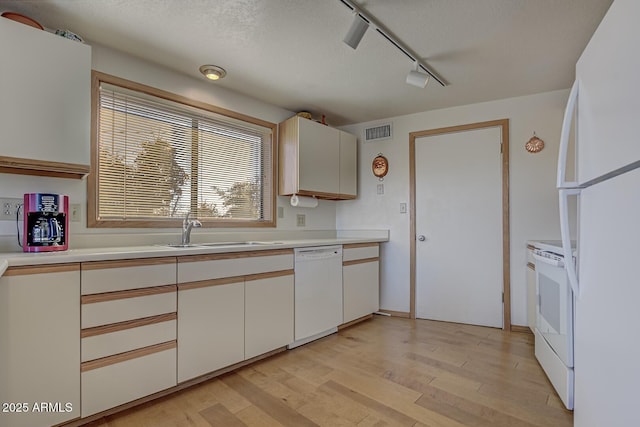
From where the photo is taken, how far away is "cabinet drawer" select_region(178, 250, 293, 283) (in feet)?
6.72

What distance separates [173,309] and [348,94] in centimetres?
237

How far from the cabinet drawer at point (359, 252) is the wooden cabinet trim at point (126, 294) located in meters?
1.70

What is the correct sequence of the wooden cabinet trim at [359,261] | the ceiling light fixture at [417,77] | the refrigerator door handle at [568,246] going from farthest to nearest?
the wooden cabinet trim at [359,261] → the ceiling light fixture at [417,77] → the refrigerator door handle at [568,246]

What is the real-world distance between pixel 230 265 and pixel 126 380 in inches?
33.0

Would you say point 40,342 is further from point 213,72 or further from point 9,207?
point 213,72

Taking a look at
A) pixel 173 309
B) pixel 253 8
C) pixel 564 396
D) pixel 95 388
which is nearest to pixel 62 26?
pixel 253 8

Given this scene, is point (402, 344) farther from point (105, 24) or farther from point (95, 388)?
point (105, 24)

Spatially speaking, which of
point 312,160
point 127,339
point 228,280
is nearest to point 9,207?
point 127,339

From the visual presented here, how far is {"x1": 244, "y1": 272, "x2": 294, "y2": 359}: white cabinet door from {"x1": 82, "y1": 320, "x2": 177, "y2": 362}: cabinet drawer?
21.7 inches

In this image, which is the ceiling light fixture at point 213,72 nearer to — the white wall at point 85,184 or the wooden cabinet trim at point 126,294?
the white wall at point 85,184

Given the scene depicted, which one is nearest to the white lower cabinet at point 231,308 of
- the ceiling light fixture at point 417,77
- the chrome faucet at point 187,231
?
the chrome faucet at point 187,231

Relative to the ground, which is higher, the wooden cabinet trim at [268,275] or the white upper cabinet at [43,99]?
the white upper cabinet at [43,99]

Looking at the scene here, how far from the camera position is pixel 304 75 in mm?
2756

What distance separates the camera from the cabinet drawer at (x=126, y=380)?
1678 mm
